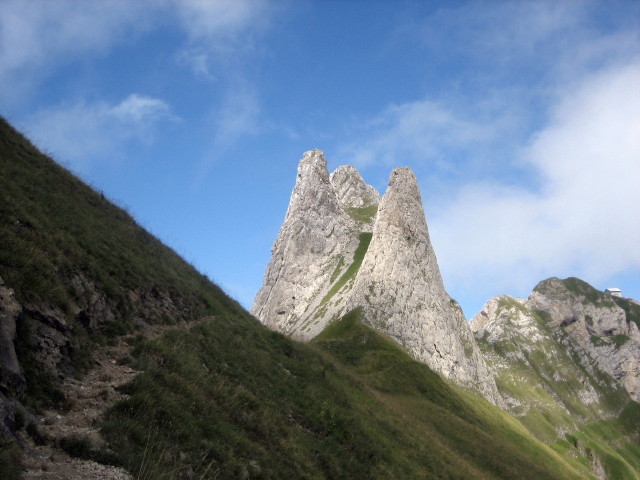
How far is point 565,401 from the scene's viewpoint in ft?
561

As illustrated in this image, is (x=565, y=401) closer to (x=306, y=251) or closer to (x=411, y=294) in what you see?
(x=306, y=251)

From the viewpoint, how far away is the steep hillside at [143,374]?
32.4 ft

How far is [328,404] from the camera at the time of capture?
71.6 ft

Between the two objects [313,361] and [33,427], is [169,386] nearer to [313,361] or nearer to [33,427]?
[33,427]

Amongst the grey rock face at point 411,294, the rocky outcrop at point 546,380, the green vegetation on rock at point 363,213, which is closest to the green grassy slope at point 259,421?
the grey rock face at point 411,294

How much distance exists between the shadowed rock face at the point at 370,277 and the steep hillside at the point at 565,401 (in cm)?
5467

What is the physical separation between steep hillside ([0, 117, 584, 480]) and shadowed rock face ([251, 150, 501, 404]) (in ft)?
124

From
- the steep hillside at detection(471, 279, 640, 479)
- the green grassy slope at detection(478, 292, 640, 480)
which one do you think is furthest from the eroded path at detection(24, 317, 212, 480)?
the steep hillside at detection(471, 279, 640, 479)

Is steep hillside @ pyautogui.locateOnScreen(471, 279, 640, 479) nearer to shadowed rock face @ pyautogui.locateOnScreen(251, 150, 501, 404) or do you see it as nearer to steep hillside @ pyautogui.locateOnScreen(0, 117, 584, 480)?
shadowed rock face @ pyautogui.locateOnScreen(251, 150, 501, 404)

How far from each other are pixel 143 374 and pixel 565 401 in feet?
630

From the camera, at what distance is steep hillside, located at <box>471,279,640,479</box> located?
430 ft

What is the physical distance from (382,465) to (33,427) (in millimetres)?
14866

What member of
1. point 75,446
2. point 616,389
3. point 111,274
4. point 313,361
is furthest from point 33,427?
point 616,389

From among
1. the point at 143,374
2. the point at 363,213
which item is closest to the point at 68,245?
the point at 143,374
